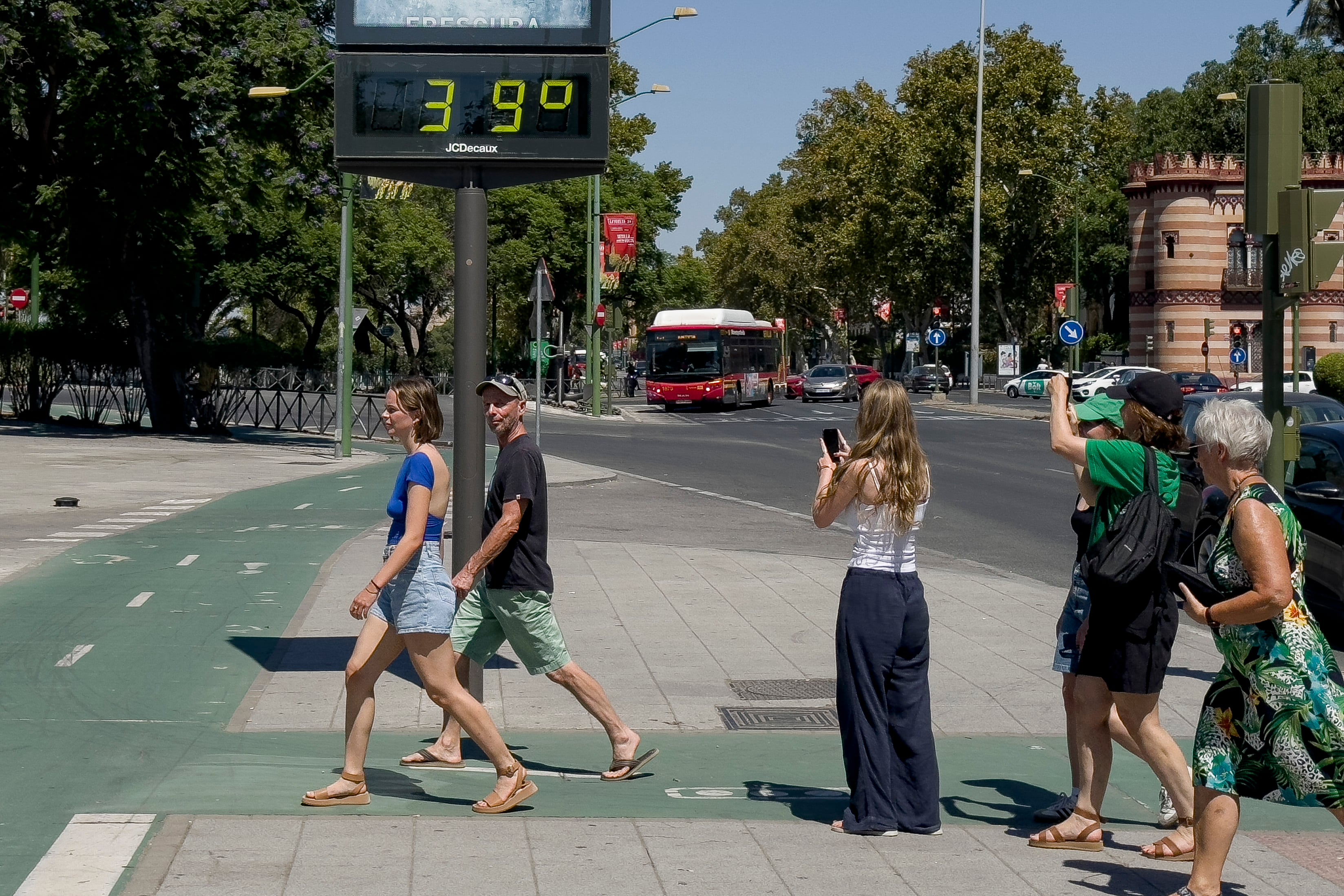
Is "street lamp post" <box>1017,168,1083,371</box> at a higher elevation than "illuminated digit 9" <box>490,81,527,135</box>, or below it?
higher

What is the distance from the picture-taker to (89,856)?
5.44 meters

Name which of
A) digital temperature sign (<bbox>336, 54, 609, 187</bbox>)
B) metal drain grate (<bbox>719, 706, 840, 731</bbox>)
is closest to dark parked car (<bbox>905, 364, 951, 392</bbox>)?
metal drain grate (<bbox>719, 706, 840, 731</bbox>)

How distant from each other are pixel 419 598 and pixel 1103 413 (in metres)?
2.57

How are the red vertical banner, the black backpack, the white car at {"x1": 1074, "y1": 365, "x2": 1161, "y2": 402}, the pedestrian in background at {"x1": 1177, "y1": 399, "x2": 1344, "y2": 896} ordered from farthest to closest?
1. the white car at {"x1": 1074, "y1": 365, "x2": 1161, "y2": 402}
2. the red vertical banner
3. the black backpack
4. the pedestrian in background at {"x1": 1177, "y1": 399, "x2": 1344, "y2": 896}

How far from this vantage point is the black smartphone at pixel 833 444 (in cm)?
593

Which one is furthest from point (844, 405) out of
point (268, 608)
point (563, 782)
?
point (563, 782)

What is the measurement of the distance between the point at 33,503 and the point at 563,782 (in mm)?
13849

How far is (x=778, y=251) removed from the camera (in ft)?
320

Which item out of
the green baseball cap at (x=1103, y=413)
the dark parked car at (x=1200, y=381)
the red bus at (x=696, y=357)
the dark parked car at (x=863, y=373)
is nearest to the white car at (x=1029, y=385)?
the dark parked car at (x=1200, y=381)

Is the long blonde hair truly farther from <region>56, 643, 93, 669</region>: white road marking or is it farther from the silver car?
the silver car

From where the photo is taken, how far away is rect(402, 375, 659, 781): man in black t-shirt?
6.70 m

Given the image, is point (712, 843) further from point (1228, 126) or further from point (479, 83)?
point (1228, 126)

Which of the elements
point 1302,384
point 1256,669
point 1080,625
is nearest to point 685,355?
point 1302,384

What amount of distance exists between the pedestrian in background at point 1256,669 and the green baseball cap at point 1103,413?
0.84 meters
